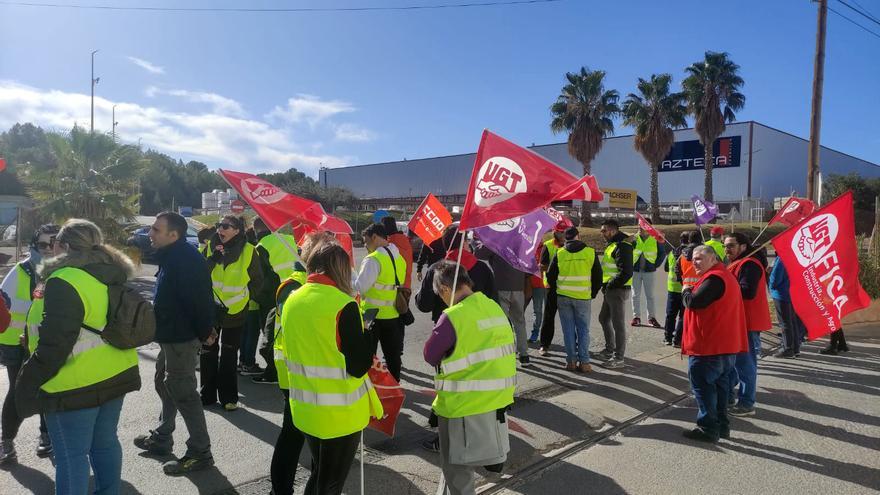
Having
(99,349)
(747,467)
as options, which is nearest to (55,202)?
(99,349)

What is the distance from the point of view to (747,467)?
171 inches

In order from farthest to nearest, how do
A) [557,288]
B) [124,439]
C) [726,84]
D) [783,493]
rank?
[726,84] < [557,288] < [124,439] < [783,493]

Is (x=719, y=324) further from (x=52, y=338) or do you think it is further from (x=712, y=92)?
(x=712, y=92)

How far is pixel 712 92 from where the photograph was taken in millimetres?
35500

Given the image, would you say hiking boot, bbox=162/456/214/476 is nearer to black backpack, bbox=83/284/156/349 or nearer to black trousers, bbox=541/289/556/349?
black backpack, bbox=83/284/156/349

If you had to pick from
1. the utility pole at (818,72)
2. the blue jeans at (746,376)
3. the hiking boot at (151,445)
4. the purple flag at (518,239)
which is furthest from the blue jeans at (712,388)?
the utility pole at (818,72)

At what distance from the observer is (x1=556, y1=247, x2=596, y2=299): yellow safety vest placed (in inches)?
270

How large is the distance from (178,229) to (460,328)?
2.29 metres

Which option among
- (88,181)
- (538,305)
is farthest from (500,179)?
(88,181)

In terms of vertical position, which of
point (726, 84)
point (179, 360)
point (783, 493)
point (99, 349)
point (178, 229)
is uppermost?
point (726, 84)

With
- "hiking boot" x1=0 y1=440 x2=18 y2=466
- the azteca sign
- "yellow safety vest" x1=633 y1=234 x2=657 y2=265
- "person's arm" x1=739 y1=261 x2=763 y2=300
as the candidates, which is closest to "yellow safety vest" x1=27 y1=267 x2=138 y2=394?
"hiking boot" x1=0 y1=440 x2=18 y2=466

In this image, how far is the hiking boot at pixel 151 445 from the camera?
434 cm

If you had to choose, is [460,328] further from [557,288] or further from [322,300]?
[557,288]

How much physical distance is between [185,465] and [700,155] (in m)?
49.4
